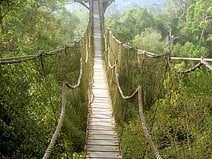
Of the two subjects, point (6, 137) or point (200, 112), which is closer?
point (6, 137)

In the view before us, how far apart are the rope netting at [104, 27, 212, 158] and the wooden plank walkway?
0.38ft

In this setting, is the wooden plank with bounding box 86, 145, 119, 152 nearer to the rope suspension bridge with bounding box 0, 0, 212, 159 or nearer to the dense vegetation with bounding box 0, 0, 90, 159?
the rope suspension bridge with bounding box 0, 0, 212, 159

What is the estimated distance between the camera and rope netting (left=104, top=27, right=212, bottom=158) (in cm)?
356

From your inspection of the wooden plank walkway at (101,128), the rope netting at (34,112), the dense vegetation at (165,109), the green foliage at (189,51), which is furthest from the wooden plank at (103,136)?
the green foliage at (189,51)

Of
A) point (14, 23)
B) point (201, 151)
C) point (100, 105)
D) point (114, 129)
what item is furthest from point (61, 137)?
point (14, 23)

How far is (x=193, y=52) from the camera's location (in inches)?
565

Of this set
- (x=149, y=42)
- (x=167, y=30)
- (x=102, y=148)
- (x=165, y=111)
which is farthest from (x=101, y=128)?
(x=167, y=30)

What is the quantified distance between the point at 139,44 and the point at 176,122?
10.6m

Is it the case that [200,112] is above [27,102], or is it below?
below

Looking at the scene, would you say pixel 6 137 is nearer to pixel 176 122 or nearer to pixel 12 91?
pixel 12 91

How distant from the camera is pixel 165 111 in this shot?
177 inches

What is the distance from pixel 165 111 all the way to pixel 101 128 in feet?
2.55

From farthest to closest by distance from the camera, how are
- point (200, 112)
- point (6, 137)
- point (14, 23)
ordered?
point (14, 23), point (200, 112), point (6, 137)

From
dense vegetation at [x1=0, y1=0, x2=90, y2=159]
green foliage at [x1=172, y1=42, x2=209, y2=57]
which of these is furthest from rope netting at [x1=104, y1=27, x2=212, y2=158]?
green foliage at [x1=172, y1=42, x2=209, y2=57]
